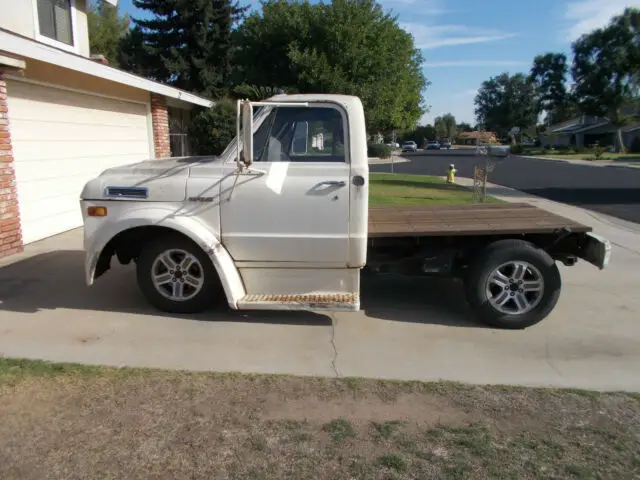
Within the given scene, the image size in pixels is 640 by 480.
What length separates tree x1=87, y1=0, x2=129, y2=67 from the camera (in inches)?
1526

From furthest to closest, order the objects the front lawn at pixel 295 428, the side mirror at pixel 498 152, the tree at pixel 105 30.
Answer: the tree at pixel 105 30 → the side mirror at pixel 498 152 → the front lawn at pixel 295 428

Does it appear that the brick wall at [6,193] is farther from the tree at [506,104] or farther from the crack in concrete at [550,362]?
the tree at [506,104]

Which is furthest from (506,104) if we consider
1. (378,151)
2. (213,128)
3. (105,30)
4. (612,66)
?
(213,128)

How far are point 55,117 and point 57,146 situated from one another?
47 cm

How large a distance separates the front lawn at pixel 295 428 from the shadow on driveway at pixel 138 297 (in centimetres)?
136

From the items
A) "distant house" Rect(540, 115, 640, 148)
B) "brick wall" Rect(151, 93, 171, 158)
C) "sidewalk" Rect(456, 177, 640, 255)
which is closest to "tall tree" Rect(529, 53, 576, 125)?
"distant house" Rect(540, 115, 640, 148)

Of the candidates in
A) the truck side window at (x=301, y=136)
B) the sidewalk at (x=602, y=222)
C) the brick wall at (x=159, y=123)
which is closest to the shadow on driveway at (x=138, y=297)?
the truck side window at (x=301, y=136)

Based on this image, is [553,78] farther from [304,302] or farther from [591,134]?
[304,302]

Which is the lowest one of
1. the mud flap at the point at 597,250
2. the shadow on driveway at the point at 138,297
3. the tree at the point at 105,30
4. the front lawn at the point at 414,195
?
the shadow on driveway at the point at 138,297

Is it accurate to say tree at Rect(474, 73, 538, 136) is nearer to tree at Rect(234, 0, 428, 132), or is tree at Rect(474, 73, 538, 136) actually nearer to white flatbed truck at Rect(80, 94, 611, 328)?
tree at Rect(234, 0, 428, 132)

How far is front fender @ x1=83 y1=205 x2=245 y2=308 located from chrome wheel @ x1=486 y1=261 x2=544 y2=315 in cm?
232

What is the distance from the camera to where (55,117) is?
896cm

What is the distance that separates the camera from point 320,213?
4836 mm

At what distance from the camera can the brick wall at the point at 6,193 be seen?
7.31 m
